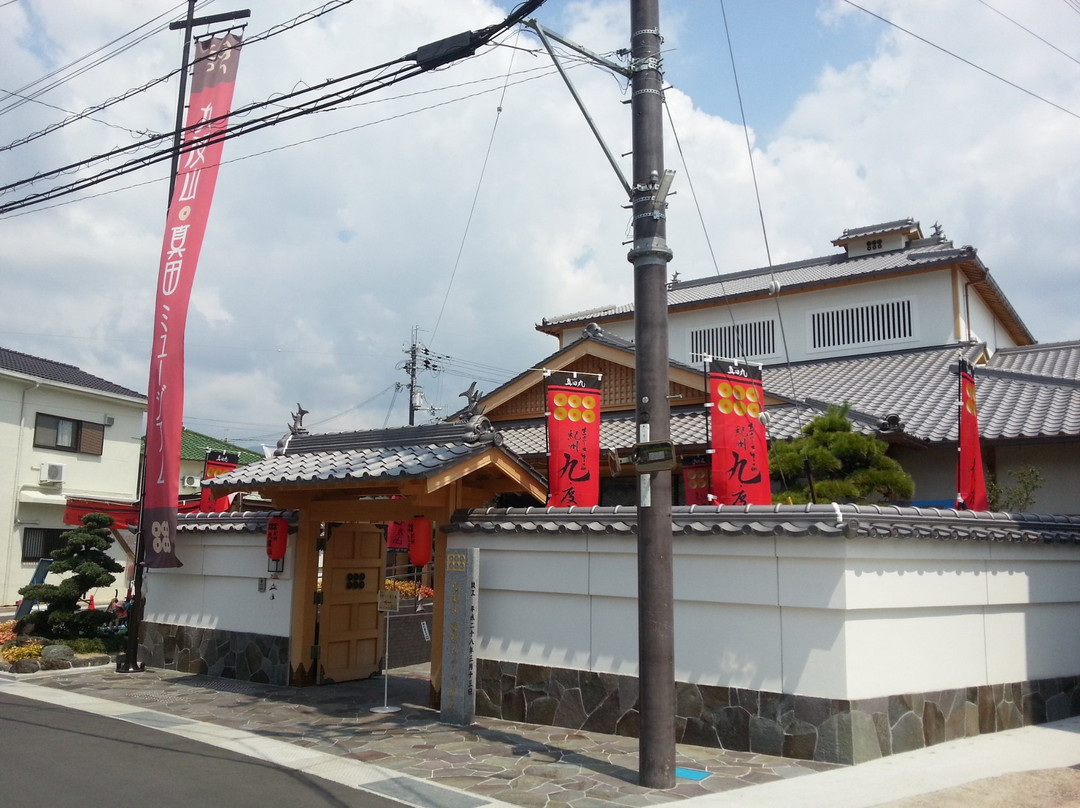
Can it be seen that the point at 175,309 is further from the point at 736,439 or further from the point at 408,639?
the point at 736,439

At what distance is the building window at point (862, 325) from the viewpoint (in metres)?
20.9

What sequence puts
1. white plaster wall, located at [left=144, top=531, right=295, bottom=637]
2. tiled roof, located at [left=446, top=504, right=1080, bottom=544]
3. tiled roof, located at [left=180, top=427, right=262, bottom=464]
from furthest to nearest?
tiled roof, located at [left=180, top=427, right=262, bottom=464] → white plaster wall, located at [left=144, top=531, right=295, bottom=637] → tiled roof, located at [left=446, top=504, right=1080, bottom=544]

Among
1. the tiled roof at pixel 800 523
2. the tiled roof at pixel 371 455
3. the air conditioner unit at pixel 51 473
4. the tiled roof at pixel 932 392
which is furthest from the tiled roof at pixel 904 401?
the air conditioner unit at pixel 51 473

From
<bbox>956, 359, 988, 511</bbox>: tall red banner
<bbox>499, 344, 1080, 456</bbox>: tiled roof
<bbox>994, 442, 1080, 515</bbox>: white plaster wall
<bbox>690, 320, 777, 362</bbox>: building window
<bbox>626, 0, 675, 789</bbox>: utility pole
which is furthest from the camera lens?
<bbox>690, 320, 777, 362</bbox>: building window

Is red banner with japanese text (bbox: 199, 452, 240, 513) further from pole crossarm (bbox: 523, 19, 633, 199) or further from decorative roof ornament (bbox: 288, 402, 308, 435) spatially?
pole crossarm (bbox: 523, 19, 633, 199)

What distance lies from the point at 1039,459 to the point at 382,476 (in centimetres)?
1050

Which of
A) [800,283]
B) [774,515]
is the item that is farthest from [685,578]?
[800,283]

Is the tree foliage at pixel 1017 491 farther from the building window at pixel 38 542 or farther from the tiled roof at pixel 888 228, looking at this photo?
the building window at pixel 38 542

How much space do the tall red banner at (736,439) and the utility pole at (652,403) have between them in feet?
13.0

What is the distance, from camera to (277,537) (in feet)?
44.9

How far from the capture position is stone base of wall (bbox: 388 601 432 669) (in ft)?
53.1

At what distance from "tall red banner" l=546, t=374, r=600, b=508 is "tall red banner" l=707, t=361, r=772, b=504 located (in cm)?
183

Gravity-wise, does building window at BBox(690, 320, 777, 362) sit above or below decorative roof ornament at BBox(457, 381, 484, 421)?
above

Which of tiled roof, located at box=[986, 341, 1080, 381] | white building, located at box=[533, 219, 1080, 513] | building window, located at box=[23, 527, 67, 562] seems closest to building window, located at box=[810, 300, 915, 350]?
white building, located at box=[533, 219, 1080, 513]
